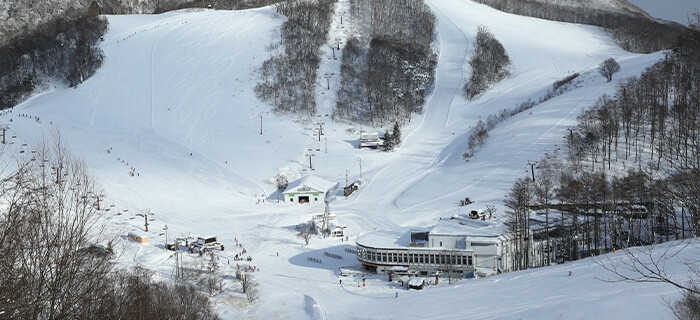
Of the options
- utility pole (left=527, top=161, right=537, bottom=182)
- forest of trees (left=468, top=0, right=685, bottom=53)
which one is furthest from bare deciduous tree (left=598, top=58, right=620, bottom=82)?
forest of trees (left=468, top=0, right=685, bottom=53)

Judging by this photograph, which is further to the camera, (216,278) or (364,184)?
(364,184)

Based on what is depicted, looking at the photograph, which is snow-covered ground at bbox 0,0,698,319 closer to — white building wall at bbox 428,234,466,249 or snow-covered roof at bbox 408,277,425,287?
snow-covered roof at bbox 408,277,425,287

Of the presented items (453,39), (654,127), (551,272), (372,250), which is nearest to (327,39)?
(453,39)

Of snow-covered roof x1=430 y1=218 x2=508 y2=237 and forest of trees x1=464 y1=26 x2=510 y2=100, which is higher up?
forest of trees x1=464 y1=26 x2=510 y2=100

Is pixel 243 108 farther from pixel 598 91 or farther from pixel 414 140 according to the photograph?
pixel 598 91

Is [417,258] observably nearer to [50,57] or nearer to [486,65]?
[486,65]
